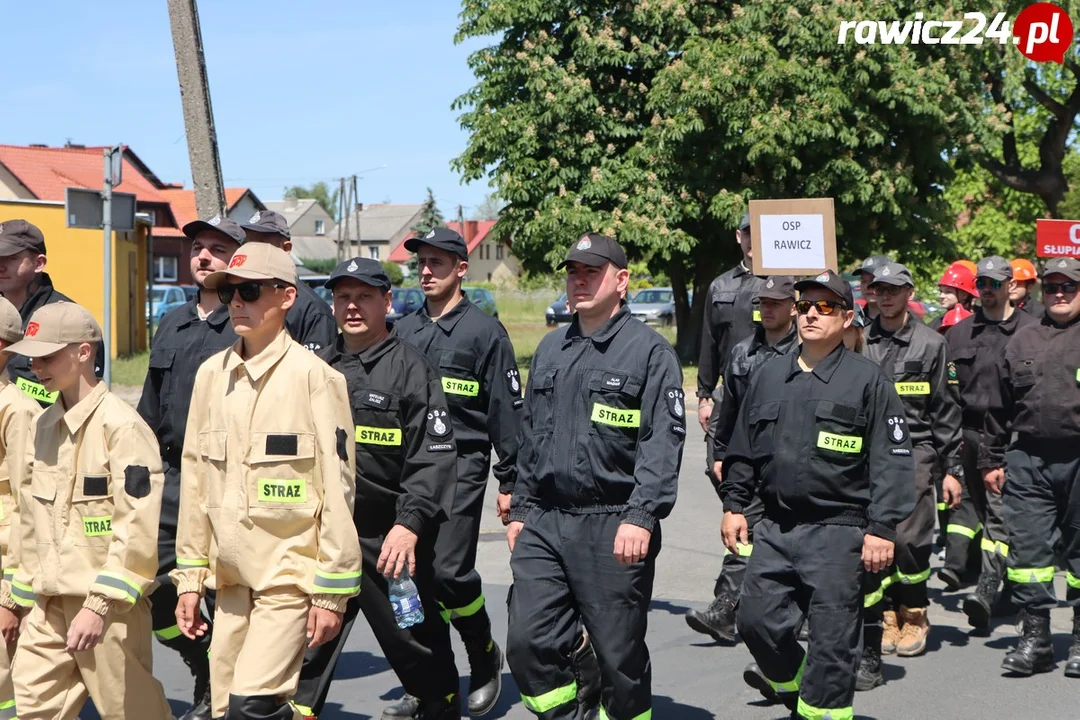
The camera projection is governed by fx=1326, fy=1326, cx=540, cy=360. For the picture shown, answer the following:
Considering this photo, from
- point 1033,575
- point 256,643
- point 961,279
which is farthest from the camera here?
point 961,279

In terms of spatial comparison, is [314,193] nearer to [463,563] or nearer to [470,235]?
[470,235]

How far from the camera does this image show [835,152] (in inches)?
1072

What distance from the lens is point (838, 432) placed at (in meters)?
5.50

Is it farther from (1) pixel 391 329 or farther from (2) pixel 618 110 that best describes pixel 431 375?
(2) pixel 618 110

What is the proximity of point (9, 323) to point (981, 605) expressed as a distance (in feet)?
18.5

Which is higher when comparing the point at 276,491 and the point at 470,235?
the point at 470,235

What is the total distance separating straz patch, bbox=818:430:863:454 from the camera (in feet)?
18.0

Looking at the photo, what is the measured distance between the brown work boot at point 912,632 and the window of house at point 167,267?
66.0 m

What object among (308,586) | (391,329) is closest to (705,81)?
(391,329)

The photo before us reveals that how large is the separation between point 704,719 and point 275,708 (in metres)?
2.49

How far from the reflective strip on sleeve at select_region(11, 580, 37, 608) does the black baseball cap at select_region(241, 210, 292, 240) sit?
7.33ft

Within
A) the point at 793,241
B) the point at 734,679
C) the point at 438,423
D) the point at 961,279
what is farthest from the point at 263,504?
the point at 961,279

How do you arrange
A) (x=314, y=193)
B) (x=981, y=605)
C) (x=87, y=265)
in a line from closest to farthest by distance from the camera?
(x=981, y=605)
(x=87, y=265)
(x=314, y=193)

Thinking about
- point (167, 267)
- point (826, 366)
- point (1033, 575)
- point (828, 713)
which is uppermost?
point (167, 267)
